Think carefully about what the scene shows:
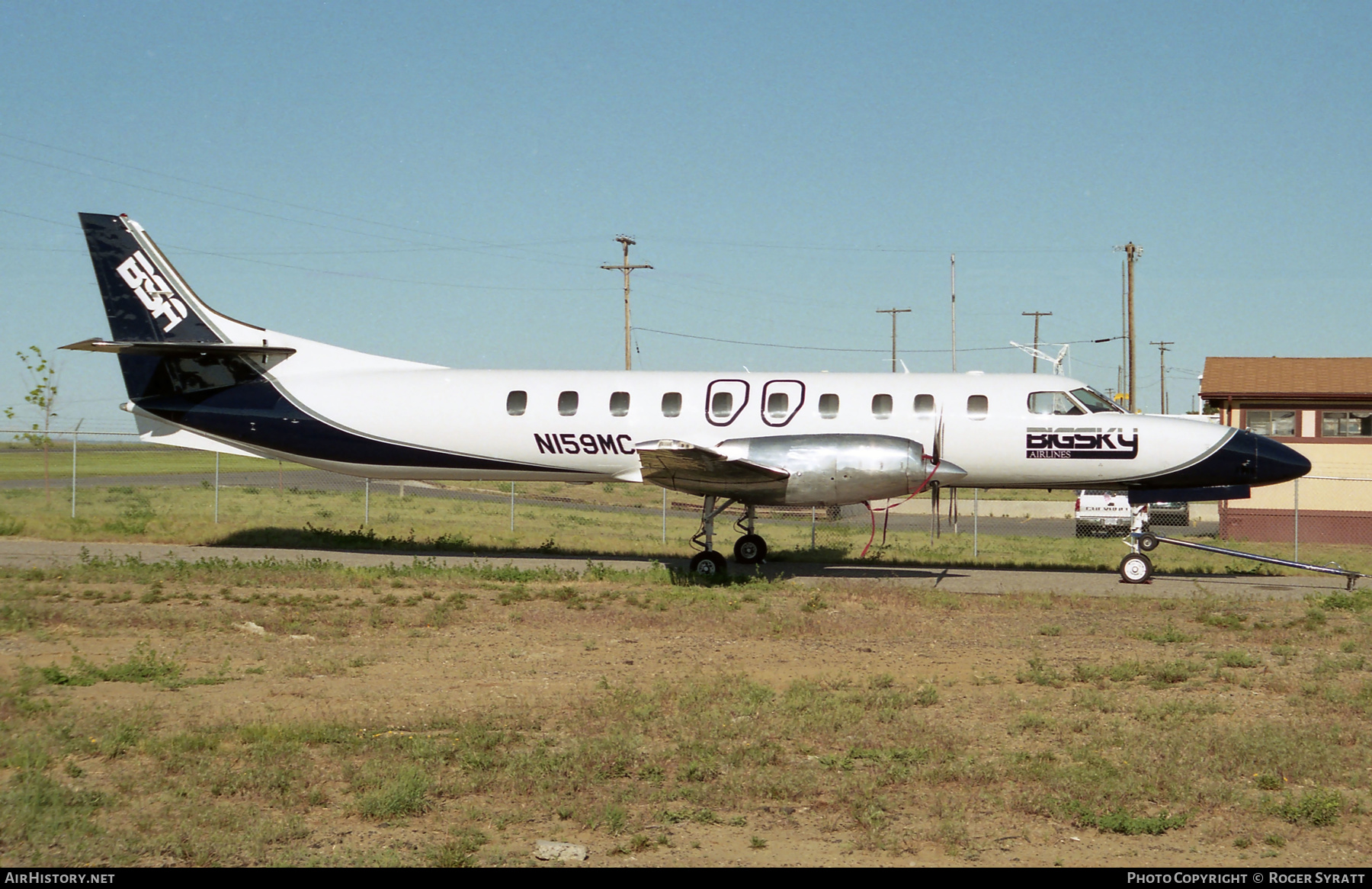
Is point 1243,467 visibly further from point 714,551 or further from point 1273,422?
point 1273,422

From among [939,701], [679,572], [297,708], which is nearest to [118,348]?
[679,572]

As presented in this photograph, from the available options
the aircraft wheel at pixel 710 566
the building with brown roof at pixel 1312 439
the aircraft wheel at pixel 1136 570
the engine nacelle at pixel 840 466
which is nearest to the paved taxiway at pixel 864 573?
the aircraft wheel at pixel 1136 570

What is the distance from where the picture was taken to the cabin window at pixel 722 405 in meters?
19.4

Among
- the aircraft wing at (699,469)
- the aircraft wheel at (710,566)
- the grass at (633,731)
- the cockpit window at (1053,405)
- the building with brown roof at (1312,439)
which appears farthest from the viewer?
the building with brown roof at (1312,439)

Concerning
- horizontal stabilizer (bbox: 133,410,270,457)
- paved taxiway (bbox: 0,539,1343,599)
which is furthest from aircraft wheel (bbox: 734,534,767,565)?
horizontal stabilizer (bbox: 133,410,270,457)

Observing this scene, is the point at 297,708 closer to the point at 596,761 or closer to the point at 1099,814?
the point at 596,761

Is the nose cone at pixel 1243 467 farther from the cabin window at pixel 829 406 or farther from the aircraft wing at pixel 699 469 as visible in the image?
the aircraft wing at pixel 699 469

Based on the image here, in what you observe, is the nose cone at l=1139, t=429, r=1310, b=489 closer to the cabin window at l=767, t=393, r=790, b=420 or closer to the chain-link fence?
the chain-link fence

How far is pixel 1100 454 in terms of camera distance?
1891cm

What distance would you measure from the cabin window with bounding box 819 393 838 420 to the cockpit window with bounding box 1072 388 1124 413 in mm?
4335

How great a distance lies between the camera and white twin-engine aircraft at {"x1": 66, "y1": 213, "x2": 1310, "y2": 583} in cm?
1805

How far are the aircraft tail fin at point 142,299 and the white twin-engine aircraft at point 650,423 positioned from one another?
0.10ft

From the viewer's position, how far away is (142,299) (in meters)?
20.6
